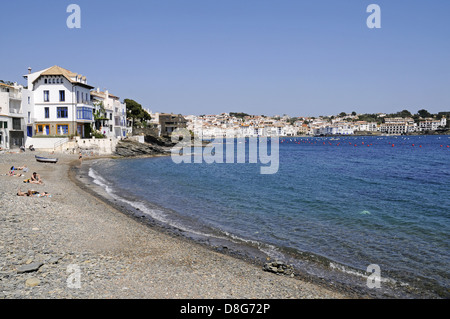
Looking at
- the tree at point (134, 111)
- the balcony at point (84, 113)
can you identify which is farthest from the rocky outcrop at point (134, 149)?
the tree at point (134, 111)

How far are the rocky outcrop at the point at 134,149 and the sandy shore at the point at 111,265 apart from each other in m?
49.4

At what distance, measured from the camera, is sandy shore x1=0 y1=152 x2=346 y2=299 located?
881cm

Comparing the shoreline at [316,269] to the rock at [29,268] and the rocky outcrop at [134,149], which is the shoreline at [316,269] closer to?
the rock at [29,268]

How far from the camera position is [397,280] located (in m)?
11.2

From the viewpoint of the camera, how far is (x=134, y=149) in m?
69.6

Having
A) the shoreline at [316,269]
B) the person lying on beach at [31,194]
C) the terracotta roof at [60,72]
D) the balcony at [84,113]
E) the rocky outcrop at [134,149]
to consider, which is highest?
the terracotta roof at [60,72]

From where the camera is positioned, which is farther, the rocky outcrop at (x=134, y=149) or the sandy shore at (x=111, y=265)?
the rocky outcrop at (x=134, y=149)

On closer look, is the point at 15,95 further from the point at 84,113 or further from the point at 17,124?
the point at 84,113

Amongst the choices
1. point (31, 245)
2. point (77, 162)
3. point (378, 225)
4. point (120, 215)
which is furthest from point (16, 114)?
point (378, 225)

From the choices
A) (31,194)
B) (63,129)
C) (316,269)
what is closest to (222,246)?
(316,269)

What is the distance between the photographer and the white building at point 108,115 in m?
64.0

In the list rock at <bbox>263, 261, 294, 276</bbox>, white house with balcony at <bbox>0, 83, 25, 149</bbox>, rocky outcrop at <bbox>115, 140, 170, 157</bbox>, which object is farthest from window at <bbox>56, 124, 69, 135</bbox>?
rock at <bbox>263, 261, 294, 276</bbox>

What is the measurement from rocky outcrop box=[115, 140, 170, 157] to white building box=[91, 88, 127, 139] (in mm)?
2884
